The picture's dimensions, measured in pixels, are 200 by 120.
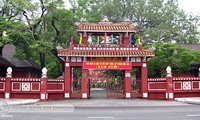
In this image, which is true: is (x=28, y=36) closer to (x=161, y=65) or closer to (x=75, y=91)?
(x=75, y=91)

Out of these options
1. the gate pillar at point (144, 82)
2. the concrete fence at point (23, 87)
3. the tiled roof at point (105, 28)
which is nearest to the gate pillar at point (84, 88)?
the concrete fence at point (23, 87)

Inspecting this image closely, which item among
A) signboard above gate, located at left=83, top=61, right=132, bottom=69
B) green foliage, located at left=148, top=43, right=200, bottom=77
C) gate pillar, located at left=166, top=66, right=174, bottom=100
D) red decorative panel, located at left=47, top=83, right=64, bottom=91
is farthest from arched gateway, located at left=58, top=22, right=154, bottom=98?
green foliage, located at left=148, top=43, right=200, bottom=77

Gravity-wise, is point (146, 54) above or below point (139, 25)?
below

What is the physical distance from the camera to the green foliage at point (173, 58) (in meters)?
28.7

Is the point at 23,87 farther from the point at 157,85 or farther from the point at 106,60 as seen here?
the point at 157,85

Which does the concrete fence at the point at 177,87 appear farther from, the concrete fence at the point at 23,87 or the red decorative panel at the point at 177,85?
the concrete fence at the point at 23,87

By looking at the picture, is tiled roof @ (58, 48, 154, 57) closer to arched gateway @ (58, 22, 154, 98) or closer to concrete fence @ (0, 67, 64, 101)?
arched gateway @ (58, 22, 154, 98)

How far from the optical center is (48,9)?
27.5 metres

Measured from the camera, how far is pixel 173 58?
28562mm

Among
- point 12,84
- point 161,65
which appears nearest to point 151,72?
point 161,65

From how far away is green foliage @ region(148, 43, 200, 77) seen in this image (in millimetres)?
28703

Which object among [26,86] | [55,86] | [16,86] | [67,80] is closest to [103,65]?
[67,80]

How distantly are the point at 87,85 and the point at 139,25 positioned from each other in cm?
2106

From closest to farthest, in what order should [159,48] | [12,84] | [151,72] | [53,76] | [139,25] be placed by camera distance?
[12,84] < [159,48] < [151,72] < [53,76] < [139,25]
